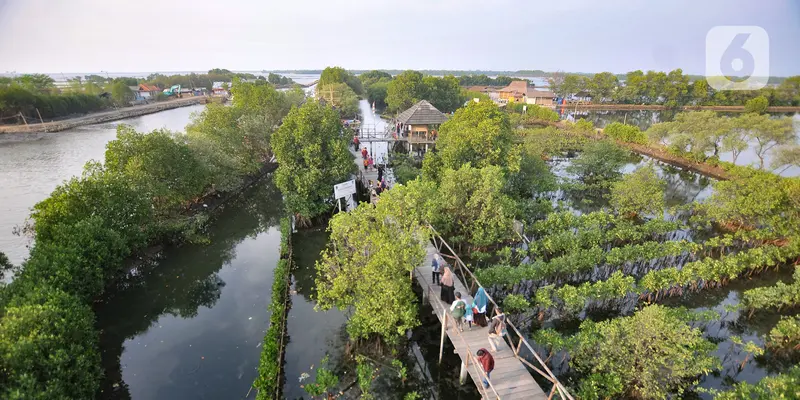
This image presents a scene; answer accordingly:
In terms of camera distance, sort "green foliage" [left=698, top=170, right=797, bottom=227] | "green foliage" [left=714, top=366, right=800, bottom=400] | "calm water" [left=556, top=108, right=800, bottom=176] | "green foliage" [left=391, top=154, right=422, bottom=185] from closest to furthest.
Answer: "green foliage" [left=714, top=366, right=800, bottom=400], "green foliage" [left=698, top=170, right=797, bottom=227], "green foliage" [left=391, top=154, right=422, bottom=185], "calm water" [left=556, top=108, right=800, bottom=176]

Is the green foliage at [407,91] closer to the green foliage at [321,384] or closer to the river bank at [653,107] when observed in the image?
the river bank at [653,107]

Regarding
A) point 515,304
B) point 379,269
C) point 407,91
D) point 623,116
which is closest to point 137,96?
point 407,91

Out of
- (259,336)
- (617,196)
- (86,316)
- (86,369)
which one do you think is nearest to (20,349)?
(86,369)

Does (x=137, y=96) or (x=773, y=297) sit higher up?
(x=137, y=96)

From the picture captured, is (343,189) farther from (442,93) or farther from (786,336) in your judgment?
(442,93)

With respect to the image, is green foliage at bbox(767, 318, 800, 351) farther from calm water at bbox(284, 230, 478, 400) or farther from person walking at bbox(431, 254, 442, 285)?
person walking at bbox(431, 254, 442, 285)

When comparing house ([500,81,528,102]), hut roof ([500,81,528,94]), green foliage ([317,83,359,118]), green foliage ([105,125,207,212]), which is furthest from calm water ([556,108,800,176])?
green foliage ([105,125,207,212])
